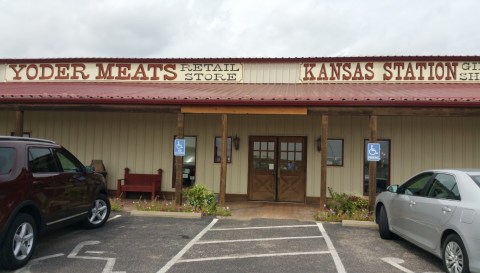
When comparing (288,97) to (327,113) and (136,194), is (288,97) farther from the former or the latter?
(136,194)

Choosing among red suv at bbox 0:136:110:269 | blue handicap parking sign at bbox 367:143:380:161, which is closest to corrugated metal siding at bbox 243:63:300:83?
blue handicap parking sign at bbox 367:143:380:161

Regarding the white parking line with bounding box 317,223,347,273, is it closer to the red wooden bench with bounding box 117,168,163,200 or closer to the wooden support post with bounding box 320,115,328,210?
the wooden support post with bounding box 320,115,328,210

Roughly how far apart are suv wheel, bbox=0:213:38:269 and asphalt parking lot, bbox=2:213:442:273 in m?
0.16

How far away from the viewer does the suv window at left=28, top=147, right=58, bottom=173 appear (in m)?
5.67

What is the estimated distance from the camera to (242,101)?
9805mm

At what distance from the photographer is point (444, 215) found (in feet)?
16.8

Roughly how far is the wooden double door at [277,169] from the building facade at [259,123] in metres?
0.03

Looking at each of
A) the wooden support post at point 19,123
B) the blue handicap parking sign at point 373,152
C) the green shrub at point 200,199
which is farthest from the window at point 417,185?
the wooden support post at point 19,123

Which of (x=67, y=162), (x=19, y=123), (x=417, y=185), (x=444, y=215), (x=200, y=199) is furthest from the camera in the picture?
(x=19, y=123)

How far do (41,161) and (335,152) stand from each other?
8.31m

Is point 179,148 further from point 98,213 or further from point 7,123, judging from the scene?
point 7,123

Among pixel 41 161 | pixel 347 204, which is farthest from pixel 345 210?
pixel 41 161

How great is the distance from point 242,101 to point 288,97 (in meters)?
1.16

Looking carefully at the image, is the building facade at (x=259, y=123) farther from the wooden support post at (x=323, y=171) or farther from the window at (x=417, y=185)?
the window at (x=417, y=185)
